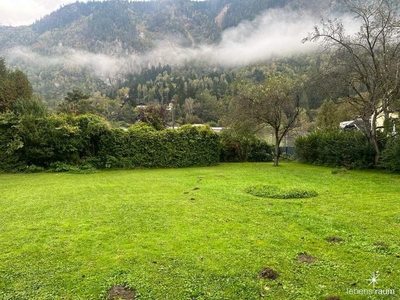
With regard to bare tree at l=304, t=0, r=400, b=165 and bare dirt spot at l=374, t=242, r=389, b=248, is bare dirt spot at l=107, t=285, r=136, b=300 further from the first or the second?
bare tree at l=304, t=0, r=400, b=165

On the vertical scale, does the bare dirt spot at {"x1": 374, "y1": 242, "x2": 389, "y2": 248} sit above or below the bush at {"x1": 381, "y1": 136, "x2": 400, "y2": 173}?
below

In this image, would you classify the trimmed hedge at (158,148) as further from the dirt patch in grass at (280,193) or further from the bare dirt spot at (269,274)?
the bare dirt spot at (269,274)

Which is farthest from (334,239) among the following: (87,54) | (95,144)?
(87,54)

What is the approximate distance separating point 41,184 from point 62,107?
1106 inches

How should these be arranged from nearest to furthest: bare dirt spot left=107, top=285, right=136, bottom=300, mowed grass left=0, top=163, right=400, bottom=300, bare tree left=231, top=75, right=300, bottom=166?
1. bare dirt spot left=107, top=285, right=136, bottom=300
2. mowed grass left=0, top=163, right=400, bottom=300
3. bare tree left=231, top=75, right=300, bottom=166

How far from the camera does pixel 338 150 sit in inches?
706

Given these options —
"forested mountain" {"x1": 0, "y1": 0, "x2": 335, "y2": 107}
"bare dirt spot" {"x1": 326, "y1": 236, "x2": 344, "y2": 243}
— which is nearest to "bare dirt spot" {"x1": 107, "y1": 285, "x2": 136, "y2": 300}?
"bare dirt spot" {"x1": 326, "y1": 236, "x2": 344, "y2": 243}

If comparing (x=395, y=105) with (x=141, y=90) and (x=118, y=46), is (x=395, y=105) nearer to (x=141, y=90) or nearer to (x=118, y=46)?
(x=141, y=90)

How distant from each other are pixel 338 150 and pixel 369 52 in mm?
5942

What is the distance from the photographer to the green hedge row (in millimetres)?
17047

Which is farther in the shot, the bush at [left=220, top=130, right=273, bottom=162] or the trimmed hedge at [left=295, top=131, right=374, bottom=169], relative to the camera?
the bush at [left=220, top=130, right=273, bottom=162]

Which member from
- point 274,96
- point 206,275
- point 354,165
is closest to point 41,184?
point 206,275

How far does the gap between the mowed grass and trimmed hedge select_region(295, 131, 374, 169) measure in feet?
27.7

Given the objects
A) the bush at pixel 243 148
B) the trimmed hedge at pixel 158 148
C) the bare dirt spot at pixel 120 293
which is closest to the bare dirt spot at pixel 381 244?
the bare dirt spot at pixel 120 293
